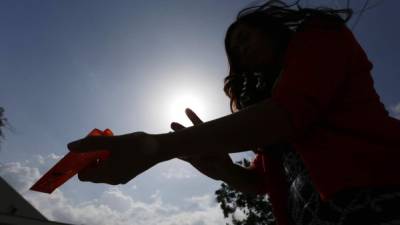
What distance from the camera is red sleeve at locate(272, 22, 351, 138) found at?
94cm

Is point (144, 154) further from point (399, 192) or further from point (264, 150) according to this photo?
point (264, 150)

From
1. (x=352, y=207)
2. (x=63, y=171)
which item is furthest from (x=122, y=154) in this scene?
(x=352, y=207)

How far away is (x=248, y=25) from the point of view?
1.65 meters

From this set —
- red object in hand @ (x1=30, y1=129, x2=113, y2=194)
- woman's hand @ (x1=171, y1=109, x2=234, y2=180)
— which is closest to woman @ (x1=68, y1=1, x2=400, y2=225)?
red object in hand @ (x1=30, y1=129, x2=113, y2=194)

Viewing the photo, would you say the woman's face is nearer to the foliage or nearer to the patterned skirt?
the patterned skirt

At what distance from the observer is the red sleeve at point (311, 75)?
0.94 meters

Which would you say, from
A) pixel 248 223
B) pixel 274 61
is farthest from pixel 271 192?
pixel 248 223

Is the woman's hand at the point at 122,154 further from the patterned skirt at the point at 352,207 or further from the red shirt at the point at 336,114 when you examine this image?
the patterned skirt at the point at 352,207

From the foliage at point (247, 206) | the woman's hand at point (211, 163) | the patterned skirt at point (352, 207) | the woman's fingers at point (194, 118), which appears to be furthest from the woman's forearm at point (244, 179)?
the foliage at point (247, 206)

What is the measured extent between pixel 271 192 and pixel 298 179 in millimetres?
319

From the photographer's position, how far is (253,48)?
5.19 ft

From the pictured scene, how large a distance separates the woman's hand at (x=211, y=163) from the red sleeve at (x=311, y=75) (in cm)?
79

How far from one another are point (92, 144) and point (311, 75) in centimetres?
75

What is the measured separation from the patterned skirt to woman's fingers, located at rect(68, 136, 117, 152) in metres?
0.75
